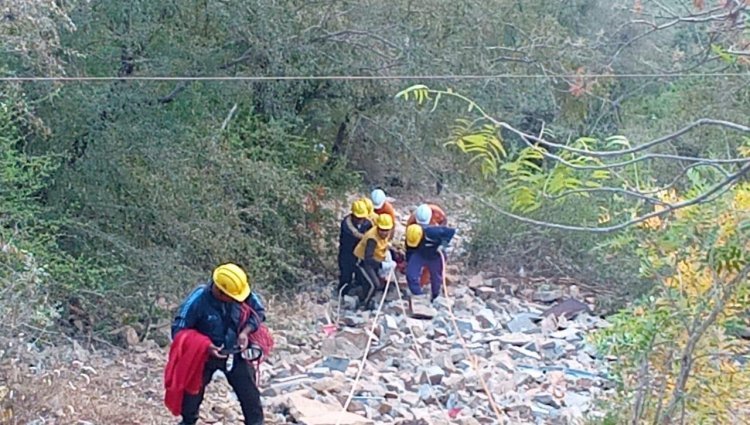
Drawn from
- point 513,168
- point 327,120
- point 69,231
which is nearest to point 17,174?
point 69,231

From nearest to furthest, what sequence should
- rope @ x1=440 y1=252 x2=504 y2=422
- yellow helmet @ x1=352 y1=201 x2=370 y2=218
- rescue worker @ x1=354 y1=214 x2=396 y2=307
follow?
rope @ x1=440 y1=252 x2=504 y2=422, rescue worker @ x1=354 y1=214 x2=396 y2=307, yellow helmet @ x1=352 y1=201 x2=370 y2=218

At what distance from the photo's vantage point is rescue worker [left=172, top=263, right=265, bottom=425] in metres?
7.18

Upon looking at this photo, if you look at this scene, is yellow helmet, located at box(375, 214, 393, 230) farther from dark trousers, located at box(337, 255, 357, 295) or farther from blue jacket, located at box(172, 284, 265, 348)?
blue jacket, located at box(172, 284, 265, 348)

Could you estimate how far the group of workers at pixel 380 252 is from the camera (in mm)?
13469

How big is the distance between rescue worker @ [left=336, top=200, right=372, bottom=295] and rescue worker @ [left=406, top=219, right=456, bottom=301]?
23.6 inches

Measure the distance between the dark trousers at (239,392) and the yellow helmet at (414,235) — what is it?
6220mm

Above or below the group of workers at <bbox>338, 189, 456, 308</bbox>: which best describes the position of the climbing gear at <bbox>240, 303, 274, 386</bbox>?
above

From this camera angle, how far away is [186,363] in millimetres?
7246

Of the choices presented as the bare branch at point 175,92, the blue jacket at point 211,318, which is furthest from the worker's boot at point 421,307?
the blue jacket at point 211,318

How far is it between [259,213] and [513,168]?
929 cm

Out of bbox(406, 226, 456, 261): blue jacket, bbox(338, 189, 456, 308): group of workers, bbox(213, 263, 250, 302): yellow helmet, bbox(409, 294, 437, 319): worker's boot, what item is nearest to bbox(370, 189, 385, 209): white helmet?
bbox(338, 189, 456, 308): group of workers

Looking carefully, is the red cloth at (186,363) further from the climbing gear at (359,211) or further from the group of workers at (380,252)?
the climbing gear at (359,211)

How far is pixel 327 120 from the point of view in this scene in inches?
597

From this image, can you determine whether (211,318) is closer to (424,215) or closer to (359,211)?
(359,211)
